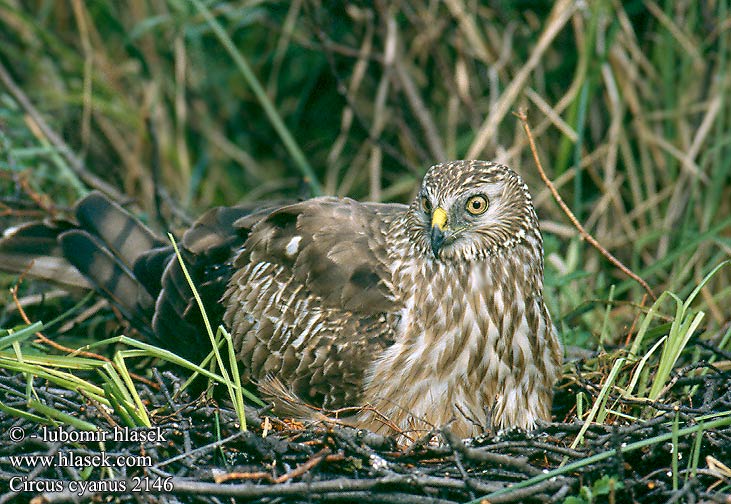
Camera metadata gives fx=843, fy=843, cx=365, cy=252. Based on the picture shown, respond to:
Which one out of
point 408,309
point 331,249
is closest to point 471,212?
point 408,309

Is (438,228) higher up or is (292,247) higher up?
(438,228)

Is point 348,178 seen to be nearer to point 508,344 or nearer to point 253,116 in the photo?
point 253,116

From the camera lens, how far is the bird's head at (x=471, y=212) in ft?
12.1

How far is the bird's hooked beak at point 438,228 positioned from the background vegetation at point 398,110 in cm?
137

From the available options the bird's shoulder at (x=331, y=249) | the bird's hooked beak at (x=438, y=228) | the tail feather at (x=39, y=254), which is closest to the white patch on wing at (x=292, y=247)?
the bird's shoulder at (x=331, y=249)

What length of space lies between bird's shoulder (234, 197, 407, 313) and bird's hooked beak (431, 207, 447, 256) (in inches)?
15.7

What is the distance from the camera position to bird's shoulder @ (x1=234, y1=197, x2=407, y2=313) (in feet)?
12.8

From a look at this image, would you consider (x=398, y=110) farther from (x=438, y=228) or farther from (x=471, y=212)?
(x=438, y=228)

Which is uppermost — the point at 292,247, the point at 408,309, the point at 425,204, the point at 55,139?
the point at 55,139

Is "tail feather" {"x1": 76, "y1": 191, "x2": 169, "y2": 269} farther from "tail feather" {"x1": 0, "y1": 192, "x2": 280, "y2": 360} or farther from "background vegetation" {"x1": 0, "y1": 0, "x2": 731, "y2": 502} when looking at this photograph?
"background vegetation" {"x1": 0, "y1": 0, "x2": 731, "y2": 502}

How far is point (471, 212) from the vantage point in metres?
3.74

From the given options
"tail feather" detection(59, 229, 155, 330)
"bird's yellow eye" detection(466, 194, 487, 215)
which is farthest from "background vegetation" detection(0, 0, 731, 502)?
"bird's yellow eye" detection(466, 194, 487, 215)

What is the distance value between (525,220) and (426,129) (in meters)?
2.52

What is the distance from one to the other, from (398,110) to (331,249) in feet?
8.52
